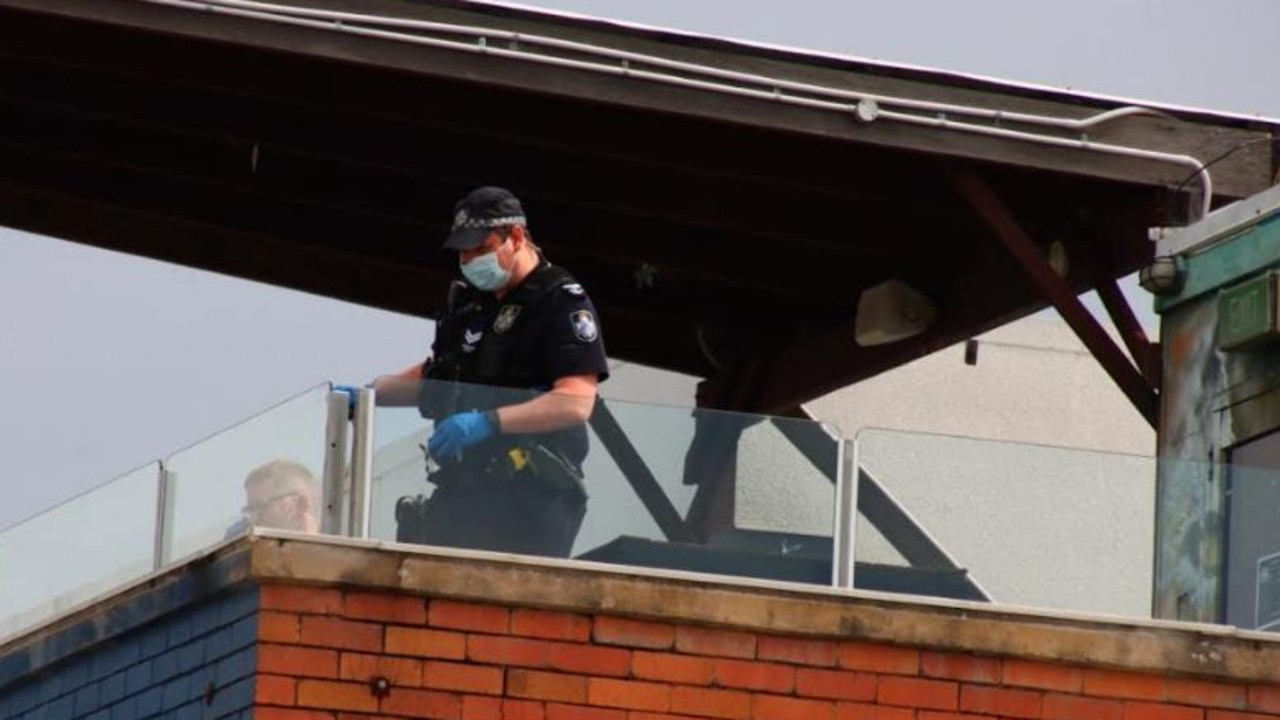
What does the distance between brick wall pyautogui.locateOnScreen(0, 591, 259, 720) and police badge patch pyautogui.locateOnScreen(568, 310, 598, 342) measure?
1505mm

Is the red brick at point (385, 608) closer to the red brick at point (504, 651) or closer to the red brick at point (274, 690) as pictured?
the red brick at point (504, 651)

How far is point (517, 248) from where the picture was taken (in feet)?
49.8

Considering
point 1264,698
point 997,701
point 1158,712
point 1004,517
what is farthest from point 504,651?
point 1264,698

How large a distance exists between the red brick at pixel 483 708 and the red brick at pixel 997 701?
180 cm

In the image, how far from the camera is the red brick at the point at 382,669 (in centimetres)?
1438

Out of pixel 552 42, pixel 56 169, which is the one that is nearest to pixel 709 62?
pixel 552 42

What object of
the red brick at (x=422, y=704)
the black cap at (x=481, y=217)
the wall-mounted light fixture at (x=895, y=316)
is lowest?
the red brick at (x=422, y=704)

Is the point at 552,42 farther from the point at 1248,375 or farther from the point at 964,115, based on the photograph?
the point at 1248,375

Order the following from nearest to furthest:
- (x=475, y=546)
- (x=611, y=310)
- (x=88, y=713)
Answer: (x=475, y=546), (x=88, y=713), (x=611, y=310)

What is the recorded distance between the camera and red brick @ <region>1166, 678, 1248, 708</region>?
15234 mm

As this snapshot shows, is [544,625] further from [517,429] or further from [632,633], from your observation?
[517,429]

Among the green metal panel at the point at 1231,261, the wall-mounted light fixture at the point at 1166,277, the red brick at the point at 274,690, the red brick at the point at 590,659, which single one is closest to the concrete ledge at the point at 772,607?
the red brick at the point at 590,659

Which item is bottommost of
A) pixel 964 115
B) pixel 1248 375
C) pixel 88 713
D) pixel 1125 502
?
pixel 88 713

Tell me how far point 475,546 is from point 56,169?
28.4 feet
